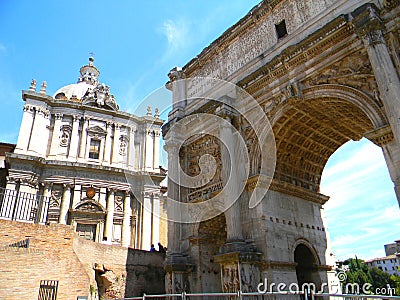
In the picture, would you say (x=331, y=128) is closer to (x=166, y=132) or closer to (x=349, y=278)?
(x=166, y=132)

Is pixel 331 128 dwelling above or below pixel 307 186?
above

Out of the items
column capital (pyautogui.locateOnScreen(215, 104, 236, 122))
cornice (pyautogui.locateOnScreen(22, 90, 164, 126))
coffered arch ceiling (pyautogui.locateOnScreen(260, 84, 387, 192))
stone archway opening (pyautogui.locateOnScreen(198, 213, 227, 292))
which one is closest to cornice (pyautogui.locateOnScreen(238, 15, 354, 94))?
column capital (pyautogui.locateOnScreen(215, 104, 236, 122))

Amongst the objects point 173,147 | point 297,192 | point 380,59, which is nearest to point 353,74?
point 380,59

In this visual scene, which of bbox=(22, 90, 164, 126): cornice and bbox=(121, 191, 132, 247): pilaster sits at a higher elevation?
bbox=(22, 90, 164, 126): cornice

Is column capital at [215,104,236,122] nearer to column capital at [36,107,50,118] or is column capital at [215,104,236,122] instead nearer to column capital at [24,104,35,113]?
column capital at [36,107,50,118]

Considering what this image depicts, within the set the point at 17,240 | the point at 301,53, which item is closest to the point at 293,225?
the point at 301,53

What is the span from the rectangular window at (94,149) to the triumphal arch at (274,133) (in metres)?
13.3

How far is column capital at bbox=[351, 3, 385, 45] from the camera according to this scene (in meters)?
9.99

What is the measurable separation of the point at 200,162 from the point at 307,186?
17.6 ft

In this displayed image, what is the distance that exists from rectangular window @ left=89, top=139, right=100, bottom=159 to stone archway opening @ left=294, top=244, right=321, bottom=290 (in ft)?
66.9

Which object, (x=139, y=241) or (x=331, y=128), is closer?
(x=331, y=128)

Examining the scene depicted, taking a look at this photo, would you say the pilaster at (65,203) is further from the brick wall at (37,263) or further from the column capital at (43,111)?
the brick wall at (37,263)

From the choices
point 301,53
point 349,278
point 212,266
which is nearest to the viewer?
point 301,53

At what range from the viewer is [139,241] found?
Result: 26.7m
